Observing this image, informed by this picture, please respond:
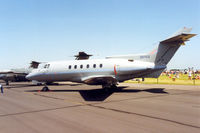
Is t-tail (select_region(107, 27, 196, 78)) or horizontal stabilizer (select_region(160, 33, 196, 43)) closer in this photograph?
horizontal stabilizer (select_region(160, 33, 196, 43))

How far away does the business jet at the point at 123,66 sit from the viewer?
1516 cm

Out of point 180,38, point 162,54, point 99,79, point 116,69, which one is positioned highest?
point 180,38

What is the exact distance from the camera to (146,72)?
51.6 ft

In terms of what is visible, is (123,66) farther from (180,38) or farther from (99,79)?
(180,38)

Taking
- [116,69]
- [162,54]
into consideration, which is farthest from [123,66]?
[162,54]

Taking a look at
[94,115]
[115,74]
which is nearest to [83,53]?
[115,74]

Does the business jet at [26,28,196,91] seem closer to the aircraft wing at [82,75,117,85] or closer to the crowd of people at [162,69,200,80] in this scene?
the aircraft wing at [82,75,117,85]

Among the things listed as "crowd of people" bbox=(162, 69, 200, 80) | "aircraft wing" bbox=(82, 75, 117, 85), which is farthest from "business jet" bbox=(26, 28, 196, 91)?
"crowd of people" bbox=(162, 69, 200, 80)

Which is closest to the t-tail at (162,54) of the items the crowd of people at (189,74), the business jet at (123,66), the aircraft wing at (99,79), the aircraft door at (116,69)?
the business jet at (123,66)

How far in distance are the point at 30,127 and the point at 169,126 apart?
4959 millimetres

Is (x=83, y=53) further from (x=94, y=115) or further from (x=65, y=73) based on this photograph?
(x=94, y=115)

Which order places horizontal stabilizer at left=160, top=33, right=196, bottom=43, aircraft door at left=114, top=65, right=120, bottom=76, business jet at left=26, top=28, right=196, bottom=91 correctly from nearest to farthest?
horizontal stabilizer at left=160, top=33, right=196, bottom=43 → business jet at left=26, top=28, right=196, bottom=91 → aircraft door at left=114, top=65, right=120, bottom=76

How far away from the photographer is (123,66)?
51.3 feet

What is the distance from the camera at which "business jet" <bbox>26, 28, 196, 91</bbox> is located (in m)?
15.2
